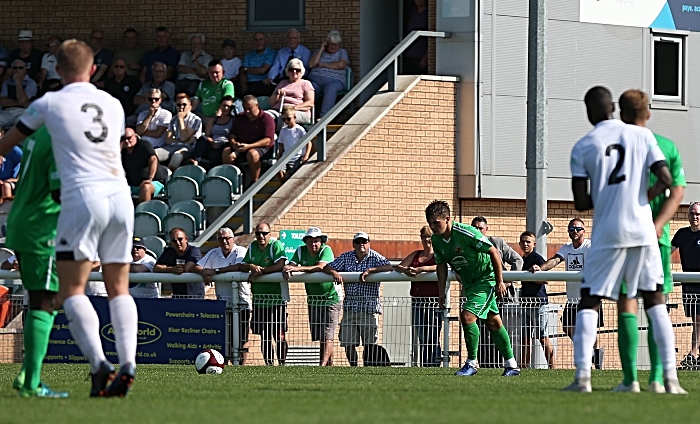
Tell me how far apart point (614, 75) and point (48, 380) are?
44.3ft

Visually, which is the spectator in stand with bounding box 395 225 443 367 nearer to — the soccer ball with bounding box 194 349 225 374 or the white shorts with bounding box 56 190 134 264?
the soccer ball with bounding box 194 349 225 374

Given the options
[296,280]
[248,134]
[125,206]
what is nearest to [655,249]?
[125,206]

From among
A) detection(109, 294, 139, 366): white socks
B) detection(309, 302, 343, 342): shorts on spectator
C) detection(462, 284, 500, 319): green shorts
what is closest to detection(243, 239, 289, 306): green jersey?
detection(309, 302, 343, 342): shorts on spectator

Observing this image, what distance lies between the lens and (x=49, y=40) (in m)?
25.3

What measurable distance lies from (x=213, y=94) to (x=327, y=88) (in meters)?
1.72

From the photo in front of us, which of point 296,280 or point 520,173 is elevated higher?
point 520,173

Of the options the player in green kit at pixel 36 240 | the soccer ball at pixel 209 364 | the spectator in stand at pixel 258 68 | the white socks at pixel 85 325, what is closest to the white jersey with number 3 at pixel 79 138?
the player in green kit at pixel 36 240

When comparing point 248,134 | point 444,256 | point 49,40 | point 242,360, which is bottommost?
point 242,360

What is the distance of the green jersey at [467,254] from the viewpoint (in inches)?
558

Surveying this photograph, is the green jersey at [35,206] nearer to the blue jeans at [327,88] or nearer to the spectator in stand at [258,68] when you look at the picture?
the blue jeans at [327,88]

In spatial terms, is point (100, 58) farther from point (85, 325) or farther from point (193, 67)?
point (85, 325)

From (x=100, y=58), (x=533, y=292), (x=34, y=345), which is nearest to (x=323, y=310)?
Answer: (x=533, y=292)

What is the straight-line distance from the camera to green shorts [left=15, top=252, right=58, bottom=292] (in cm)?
933

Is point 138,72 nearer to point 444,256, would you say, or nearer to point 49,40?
point 49,40
